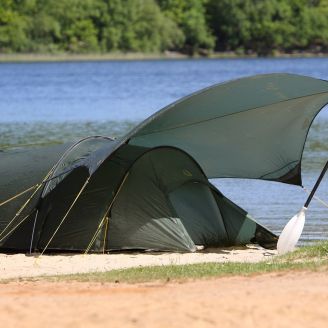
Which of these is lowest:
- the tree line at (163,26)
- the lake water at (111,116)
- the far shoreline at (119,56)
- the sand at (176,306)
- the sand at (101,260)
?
the far shoreline at (119,56)

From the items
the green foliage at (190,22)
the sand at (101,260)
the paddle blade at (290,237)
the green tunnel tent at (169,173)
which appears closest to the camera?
the sand at (101,260)

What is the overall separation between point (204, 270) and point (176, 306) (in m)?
2.67

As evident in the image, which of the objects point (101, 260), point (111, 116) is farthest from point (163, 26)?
point (101, 260)

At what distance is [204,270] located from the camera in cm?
1103

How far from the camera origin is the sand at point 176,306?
8.04 m

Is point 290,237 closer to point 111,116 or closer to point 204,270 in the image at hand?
point 204,270

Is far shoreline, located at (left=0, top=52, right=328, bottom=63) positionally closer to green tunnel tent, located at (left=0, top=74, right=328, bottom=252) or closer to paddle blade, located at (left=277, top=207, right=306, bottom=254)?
green tunnel tent, located at (left=0, top=74, right=328, bottom=252)

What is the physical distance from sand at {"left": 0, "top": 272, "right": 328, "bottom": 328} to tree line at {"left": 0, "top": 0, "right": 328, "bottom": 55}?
113 meters

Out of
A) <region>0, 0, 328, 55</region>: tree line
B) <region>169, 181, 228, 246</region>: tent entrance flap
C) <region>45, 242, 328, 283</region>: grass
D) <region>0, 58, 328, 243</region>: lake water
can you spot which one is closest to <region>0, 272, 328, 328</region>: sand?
<region>45, 242, 328, 283</region>: grass

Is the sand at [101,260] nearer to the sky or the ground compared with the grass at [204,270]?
nearer to the ground

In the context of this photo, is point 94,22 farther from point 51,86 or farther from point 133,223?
point 133,223

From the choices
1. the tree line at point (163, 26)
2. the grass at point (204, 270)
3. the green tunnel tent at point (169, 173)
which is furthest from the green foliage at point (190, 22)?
the grass at point (204, 270)

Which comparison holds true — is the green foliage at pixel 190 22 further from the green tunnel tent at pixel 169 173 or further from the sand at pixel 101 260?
the sand at pixel 101 260

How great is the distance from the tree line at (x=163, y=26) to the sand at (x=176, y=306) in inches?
4434
